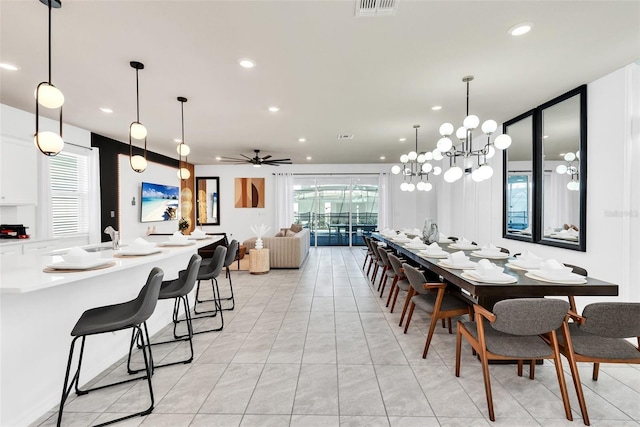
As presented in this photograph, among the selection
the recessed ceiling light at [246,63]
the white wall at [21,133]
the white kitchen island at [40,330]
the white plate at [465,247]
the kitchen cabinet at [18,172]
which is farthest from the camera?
the white wall at [21,133]

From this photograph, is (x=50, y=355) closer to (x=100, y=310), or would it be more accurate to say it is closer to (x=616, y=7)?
(x=100, y=310)

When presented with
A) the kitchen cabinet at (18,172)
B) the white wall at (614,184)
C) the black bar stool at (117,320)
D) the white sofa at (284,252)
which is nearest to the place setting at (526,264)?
the white wall at (614,184)

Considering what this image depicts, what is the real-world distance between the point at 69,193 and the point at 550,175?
24.4 feet

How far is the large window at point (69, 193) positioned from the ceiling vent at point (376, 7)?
5.32m

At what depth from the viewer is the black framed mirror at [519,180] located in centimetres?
459

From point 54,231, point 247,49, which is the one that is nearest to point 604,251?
point 247,49

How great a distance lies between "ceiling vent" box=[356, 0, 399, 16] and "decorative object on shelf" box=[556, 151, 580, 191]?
310 centimetres

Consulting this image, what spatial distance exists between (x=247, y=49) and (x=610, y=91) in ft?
12.3

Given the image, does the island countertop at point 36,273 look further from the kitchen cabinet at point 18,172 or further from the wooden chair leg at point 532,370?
the wooden chair leg at point 532,370

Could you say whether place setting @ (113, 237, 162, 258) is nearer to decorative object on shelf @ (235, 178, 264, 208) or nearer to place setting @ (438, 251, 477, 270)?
place setting @ (438, 251, 477, 270)

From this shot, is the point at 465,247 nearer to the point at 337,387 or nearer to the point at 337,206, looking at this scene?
the point at 337,387

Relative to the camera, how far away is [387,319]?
3.68 meters

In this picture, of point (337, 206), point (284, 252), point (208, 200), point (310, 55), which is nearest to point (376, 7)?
point (310, 55)

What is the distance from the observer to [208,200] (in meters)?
10.2
